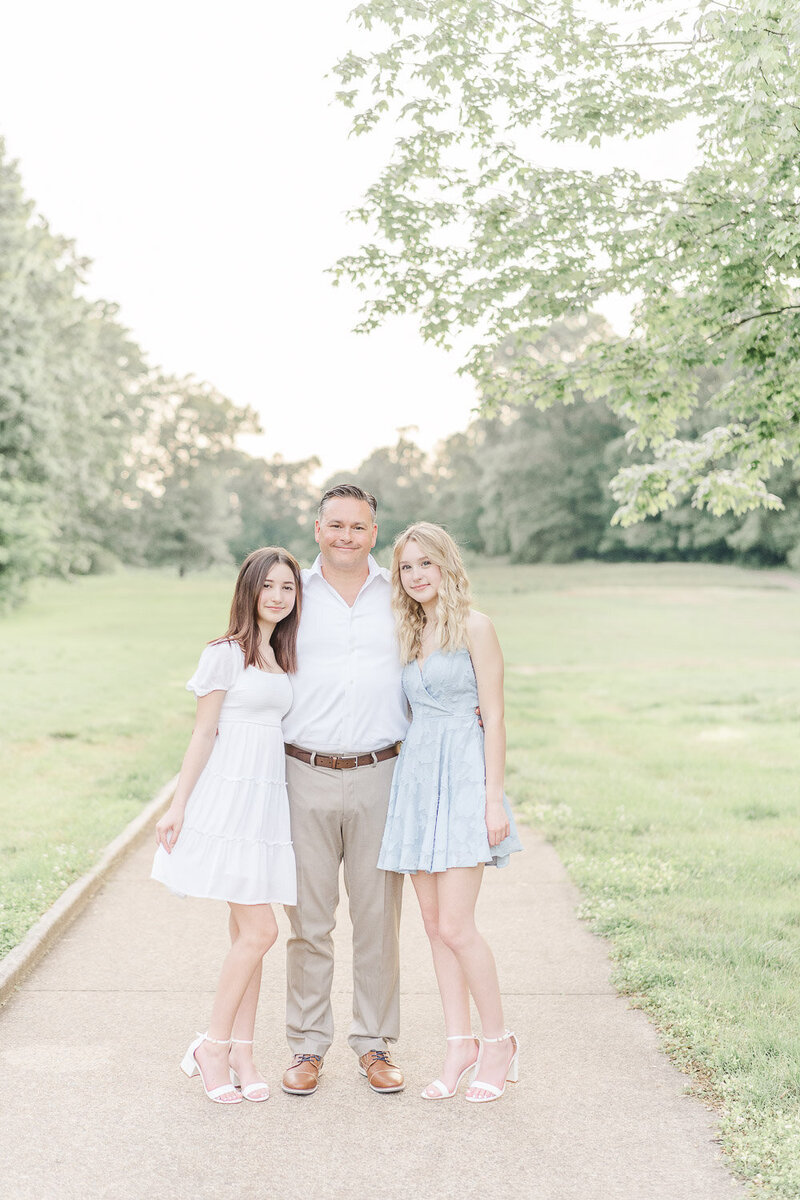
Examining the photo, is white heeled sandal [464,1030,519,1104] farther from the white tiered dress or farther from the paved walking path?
the white tiered dress

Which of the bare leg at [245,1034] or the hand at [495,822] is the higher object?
the hand at [495,822]

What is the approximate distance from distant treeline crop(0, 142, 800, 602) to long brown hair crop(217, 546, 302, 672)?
28.9 m

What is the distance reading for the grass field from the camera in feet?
15.4

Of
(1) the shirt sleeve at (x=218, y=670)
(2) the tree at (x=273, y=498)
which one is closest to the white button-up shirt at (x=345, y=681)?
(1) the shirt sleeve at (x=218, y=670)

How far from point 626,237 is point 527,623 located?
32521 millimetres

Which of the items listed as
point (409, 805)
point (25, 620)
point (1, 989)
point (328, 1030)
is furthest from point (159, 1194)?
point (25, 620)

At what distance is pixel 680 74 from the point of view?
29.0ft

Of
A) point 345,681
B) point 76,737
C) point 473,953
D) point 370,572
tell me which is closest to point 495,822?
point 473,953

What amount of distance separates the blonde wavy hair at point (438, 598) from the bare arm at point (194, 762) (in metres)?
0.73

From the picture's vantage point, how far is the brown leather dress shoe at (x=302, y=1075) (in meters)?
4.20

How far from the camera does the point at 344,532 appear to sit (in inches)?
173

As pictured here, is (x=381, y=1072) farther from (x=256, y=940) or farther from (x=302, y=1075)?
(x=256, y=940)

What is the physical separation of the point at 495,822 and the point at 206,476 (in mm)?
72054

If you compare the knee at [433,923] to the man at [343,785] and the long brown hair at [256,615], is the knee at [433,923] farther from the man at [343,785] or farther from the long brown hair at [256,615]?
the long brown hair at [256,615]
